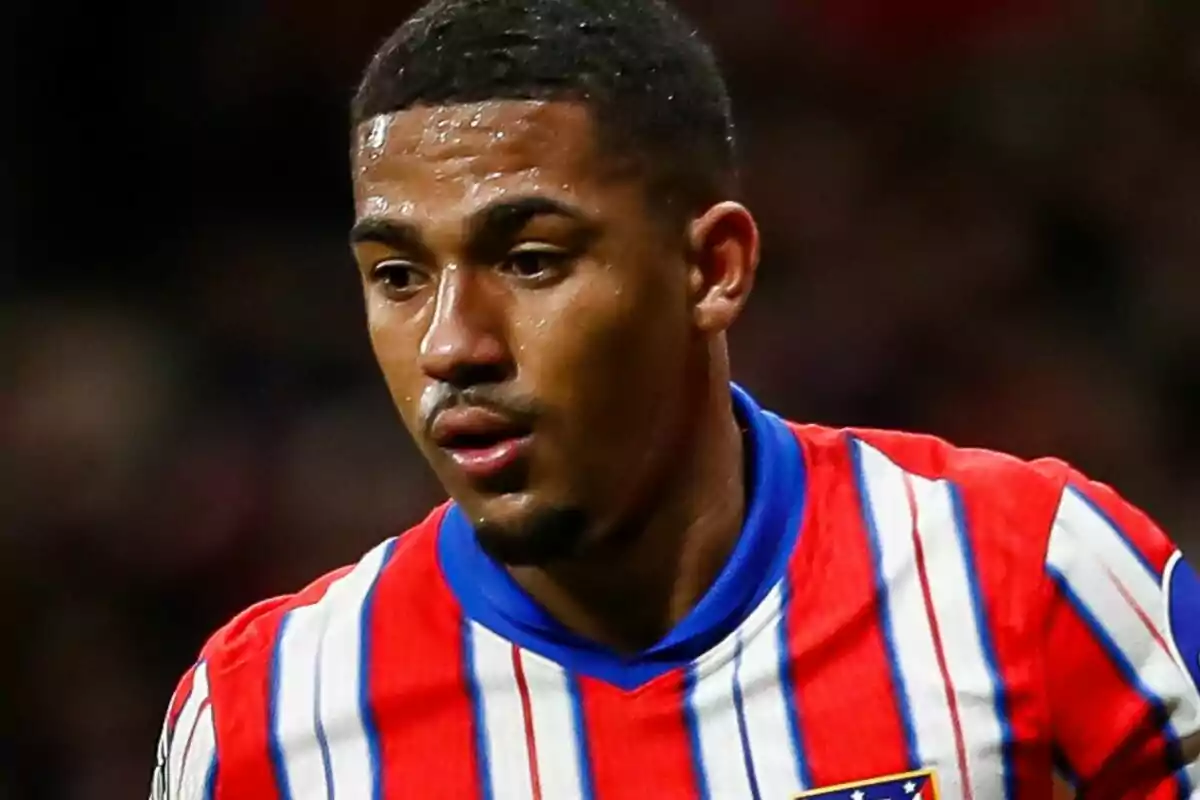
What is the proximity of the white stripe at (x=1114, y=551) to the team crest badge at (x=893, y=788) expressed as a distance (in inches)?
7.9

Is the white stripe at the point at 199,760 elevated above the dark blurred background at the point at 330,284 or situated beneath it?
situated beneath

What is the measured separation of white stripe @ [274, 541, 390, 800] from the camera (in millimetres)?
1281

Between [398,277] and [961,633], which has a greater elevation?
[398,277]

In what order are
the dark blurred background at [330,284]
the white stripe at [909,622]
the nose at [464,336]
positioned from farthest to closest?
the dark blurred background at [330,284] < the white stripe at [909,622] < the nose at [464,336]

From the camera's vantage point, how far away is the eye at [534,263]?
45.8 inches

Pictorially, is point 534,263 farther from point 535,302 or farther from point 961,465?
point 961,465

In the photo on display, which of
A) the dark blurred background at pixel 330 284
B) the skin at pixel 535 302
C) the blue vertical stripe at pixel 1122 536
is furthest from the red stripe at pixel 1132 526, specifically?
the dark blurred background at pixel 330 284

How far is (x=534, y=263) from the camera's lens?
1.17m

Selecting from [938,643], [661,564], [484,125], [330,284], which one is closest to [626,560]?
[661,564]

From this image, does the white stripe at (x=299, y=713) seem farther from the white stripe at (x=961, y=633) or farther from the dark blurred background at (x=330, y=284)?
the dark blurred background at (x=330, y=284)

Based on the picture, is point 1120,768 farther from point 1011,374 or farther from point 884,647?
point 1011,374

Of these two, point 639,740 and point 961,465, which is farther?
point 961,465

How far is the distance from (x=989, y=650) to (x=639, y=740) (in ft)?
0.83

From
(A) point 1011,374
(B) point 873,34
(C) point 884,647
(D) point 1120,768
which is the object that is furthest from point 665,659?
(B) point 873,34
